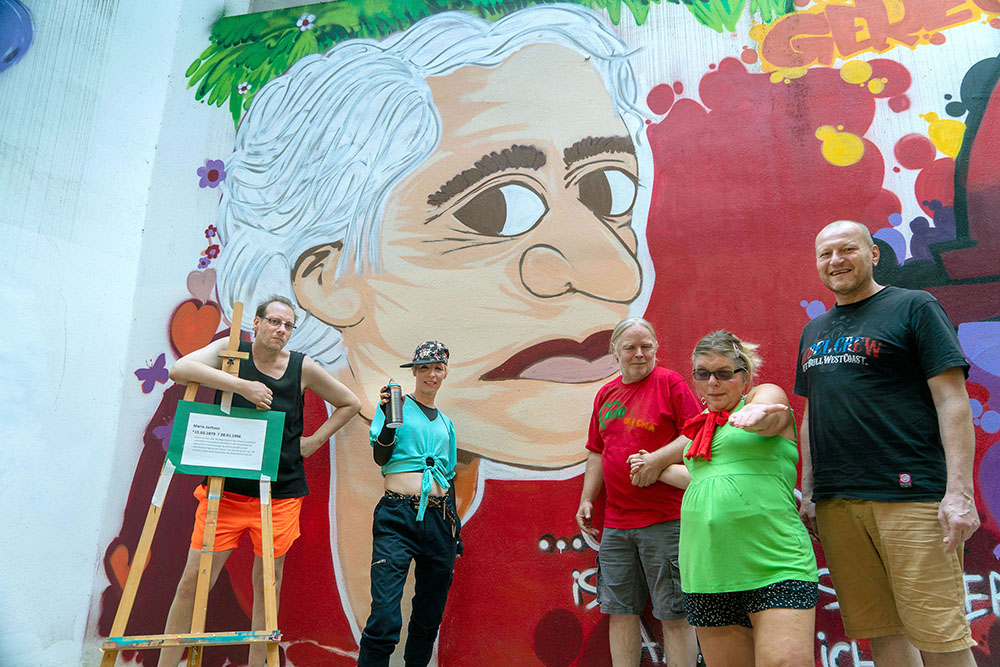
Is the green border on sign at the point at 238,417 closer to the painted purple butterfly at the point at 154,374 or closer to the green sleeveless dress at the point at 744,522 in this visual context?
the painted purple butterfly at the point at 154,374

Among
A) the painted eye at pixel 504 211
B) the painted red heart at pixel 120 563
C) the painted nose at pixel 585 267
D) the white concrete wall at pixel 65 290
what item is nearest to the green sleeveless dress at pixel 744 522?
the painted nose at pixel 585 267

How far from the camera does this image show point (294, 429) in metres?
3.38

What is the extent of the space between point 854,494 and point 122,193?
14.7 feet

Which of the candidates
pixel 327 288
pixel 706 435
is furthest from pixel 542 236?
pixel 706 435

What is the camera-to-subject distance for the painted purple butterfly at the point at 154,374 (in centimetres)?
416

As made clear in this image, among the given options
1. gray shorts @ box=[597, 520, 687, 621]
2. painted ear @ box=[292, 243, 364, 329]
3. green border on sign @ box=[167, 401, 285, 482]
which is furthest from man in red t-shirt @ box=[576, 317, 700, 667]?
painted ear @ box=[292, 243, 364, 329]

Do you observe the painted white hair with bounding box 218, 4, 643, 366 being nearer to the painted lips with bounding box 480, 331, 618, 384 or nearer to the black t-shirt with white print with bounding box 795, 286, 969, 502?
the painted lips with bounding box 480, 331, 618, 384

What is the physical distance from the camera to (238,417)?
10.3ft

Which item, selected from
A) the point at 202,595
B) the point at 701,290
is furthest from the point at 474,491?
the point at 701,290

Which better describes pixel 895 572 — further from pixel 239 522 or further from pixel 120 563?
pixel 120 563

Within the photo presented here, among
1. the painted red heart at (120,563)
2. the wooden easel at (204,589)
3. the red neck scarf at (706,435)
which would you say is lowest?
the painted red heart at (120,563)

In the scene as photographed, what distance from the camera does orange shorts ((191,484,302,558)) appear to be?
3152 mm

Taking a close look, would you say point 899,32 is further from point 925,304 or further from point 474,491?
point 474,491

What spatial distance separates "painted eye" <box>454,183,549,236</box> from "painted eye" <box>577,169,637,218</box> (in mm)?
257
